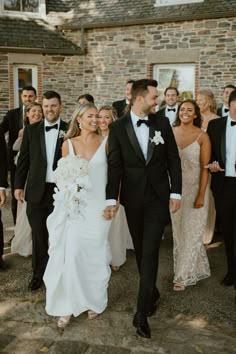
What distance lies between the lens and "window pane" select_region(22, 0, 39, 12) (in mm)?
14172

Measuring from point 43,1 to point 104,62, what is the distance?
293 centimetres

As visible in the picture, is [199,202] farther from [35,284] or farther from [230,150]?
[35,284]

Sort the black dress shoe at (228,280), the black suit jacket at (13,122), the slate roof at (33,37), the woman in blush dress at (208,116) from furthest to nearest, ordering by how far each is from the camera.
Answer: the slate roof at (33,37) → the woman in blush dress at (208,116) → the black suit jacket at (13,122) → the black dress shoe at (228,280)

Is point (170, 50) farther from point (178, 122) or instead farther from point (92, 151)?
point (92, 151)

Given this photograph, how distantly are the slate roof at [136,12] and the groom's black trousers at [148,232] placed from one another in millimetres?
8706

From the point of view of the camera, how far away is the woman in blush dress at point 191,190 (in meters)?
5.12

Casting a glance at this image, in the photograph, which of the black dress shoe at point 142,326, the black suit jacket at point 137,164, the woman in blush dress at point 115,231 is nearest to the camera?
the black dress shoe at point 142,326

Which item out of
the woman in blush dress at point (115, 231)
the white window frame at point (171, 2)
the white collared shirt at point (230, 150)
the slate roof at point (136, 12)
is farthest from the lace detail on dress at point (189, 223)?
the white window frame at point (171, 2)

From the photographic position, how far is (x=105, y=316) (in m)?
4.45

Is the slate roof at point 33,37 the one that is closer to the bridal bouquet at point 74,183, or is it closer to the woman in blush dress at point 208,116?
the woman in blush dress at point 208,116

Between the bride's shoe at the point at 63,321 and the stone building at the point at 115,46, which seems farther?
the stone building at the point at 115,46

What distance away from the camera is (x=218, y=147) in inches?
200

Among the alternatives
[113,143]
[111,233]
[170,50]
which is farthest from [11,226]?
[170,50]

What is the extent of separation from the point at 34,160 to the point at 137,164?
4.78 feet
